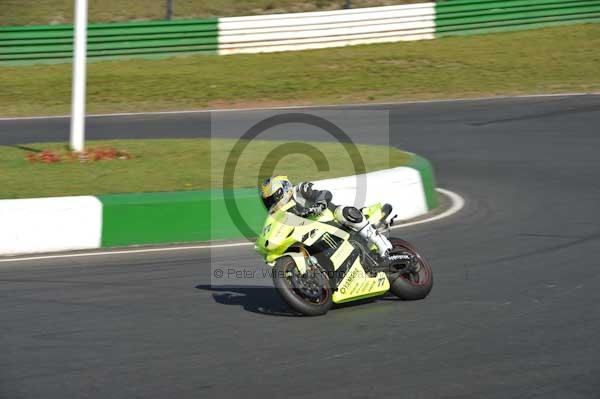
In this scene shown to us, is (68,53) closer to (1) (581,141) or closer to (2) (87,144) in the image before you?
(2) (87,144)

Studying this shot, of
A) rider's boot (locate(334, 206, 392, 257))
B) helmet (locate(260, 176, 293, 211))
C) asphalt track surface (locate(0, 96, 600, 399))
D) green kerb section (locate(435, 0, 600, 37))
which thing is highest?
green kerb section (locate(435, 0, 600, 37))

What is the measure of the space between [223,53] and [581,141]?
1281 cm

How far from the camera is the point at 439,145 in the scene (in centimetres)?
1659

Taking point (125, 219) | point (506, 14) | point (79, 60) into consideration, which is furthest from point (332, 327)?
point (506, 14)

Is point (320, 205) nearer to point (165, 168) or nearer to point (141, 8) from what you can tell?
point (165, 168)

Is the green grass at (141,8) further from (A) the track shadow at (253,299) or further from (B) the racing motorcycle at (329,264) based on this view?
Answer: (B) the racing motorcycle at (329,264)

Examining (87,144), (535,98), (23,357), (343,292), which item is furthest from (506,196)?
(535,98)

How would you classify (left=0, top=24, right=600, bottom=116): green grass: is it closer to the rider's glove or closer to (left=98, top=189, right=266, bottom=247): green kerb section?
(left=98, top=189, right=266, bottom=247): green kerb section

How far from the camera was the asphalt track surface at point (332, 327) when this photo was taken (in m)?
6.02

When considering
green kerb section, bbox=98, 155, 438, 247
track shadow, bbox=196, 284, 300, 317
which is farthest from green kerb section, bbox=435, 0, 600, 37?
track shadow, bbox=196, 284, 300, 317

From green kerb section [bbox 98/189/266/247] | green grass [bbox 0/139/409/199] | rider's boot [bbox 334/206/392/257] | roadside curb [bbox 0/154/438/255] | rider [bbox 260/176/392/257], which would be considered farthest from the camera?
green grass [bbox 0/139/409/199]

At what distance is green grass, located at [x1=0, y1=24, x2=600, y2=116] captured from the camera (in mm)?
22672

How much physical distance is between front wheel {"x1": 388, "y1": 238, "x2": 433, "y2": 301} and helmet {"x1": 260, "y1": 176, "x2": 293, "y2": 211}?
3.41 feet

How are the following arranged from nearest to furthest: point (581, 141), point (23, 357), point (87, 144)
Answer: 1. point (23, 357)
2. point (87, 144)
3. point (581, 141)
